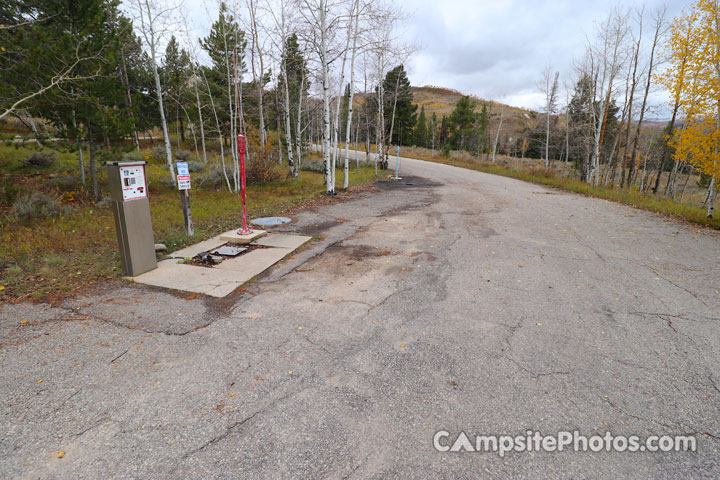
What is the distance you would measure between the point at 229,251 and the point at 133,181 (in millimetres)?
1902

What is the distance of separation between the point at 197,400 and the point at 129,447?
0.50 m

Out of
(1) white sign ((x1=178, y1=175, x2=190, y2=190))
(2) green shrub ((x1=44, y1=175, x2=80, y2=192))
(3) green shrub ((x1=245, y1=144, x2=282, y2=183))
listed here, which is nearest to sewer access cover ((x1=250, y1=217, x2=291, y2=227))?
(1) white sign ((x1=178, y1=175, x2=190, y2=190))

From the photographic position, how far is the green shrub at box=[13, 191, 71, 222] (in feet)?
26.4

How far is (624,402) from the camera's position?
8.90ft

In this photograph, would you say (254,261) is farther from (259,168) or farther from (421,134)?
(421,134)

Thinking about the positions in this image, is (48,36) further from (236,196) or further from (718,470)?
(718,470)

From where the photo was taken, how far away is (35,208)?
329 inches

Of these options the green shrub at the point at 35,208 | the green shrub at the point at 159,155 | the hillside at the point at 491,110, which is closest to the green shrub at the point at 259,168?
the green shrub at the point at 35,208

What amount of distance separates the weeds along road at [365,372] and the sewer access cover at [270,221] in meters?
2.86

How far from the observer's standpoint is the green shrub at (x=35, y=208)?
26.4 feet

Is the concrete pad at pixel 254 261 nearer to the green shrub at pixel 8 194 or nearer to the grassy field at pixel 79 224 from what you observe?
the grassy field at pixel 79 224

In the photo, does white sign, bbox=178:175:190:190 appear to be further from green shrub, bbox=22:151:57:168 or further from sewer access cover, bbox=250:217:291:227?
green shrub, bbox=22:151:57:168

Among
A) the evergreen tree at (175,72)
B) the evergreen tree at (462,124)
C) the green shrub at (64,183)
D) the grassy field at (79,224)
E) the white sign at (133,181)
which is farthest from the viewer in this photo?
the evergreen tree at (462,124)

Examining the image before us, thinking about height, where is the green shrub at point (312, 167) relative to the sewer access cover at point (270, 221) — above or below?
above
